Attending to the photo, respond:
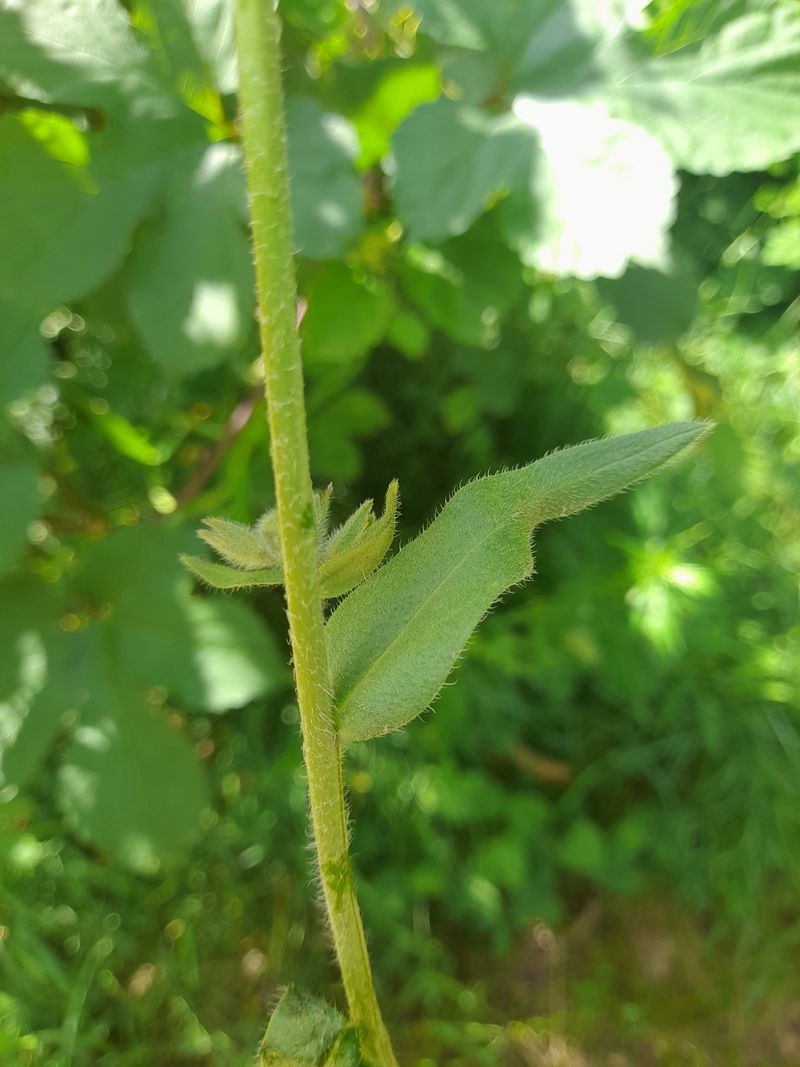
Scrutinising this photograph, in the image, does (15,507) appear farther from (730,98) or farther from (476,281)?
(730,98)

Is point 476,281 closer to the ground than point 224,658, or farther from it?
farther from it

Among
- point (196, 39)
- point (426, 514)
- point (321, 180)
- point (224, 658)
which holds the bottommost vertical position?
point (426, 514)

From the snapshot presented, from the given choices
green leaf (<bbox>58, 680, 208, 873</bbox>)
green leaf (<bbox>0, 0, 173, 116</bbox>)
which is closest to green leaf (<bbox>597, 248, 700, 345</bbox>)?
green leaf (<bbox>0, 0, 173, 116</bbox>)

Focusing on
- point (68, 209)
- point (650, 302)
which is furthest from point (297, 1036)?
point (650, 302)

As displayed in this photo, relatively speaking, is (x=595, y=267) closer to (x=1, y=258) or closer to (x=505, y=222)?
(x=505, y=222)

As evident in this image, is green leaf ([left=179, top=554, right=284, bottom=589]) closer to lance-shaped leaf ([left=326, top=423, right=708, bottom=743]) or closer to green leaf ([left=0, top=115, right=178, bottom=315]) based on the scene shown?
lance-shaped leaf ([left=326, top=423, right=708, bottom=743])

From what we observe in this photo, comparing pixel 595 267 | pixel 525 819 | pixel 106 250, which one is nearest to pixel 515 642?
pixel 525 819
